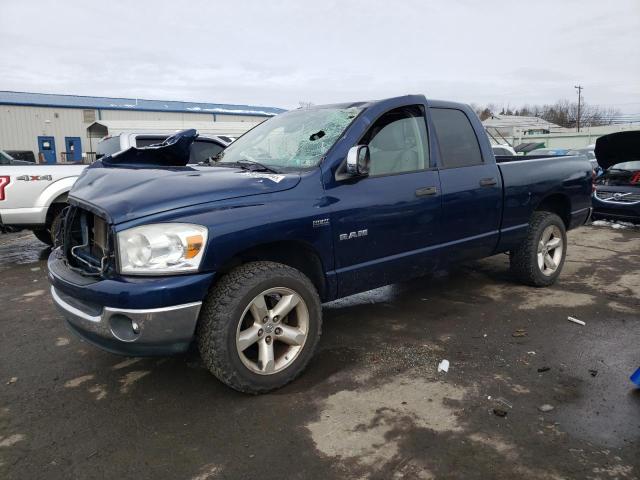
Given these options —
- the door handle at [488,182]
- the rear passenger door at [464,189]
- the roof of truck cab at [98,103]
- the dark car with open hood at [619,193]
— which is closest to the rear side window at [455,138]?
the rear passenger door at [464,189]

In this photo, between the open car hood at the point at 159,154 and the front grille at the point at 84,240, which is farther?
the open car hood at the point at 159,154

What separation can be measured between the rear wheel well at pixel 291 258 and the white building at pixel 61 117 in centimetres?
2720

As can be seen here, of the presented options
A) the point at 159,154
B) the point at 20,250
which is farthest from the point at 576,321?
the point at 20,250

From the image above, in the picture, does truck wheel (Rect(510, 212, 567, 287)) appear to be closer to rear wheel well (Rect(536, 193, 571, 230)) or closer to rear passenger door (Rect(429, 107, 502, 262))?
rear wheel well (Rect(536, 193, 571, 230))

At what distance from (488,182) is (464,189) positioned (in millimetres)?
379

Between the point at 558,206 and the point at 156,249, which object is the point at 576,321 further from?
the point at 156,249

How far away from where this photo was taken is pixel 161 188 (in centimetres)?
284

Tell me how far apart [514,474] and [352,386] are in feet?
3.71

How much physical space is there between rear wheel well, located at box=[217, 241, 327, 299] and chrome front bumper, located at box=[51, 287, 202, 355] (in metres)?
0.40

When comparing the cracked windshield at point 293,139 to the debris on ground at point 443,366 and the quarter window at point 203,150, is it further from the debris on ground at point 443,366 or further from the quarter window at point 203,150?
the quarter window at point 203,150

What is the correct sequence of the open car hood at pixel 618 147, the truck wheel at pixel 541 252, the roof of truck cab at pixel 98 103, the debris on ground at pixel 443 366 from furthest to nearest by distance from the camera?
1. the roof of truck cab at pixel 98 103
2. the open car hood at pixel 618 147
3. the truck wheel at pixel 541 252
4. the debris on ground at pixel 443 366

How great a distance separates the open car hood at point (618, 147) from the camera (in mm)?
6129

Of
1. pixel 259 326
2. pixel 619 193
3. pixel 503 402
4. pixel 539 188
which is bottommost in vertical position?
pixel 503 402

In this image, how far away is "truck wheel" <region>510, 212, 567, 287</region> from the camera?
501 centimetres
